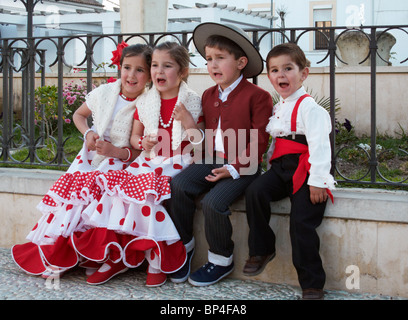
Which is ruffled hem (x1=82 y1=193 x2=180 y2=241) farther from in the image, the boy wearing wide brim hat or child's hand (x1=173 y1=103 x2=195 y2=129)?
child's hand (x1=173 y1=103 x2=195 y2=129)

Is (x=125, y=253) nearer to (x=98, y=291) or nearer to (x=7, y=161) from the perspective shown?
(x=98, y=291)

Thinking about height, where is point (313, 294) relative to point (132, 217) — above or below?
below

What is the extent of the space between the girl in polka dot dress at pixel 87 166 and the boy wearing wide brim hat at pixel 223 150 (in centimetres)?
48

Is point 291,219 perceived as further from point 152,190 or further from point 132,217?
point 132,217

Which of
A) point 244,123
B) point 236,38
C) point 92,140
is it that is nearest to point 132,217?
point 92,140

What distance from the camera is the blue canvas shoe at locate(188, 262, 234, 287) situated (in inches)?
122

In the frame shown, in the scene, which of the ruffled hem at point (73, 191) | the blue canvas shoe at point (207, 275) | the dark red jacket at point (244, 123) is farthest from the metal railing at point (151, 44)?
the blue canvas shoe at point (207, 275)

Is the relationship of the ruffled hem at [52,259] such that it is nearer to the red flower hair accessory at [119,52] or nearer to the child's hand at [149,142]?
the child's hand at [149,142]

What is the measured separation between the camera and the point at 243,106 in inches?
125

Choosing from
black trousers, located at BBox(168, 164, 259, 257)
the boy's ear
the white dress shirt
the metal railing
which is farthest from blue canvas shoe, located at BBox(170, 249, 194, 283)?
the boy's ear

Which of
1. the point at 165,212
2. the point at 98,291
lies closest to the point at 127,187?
the point at 165,212

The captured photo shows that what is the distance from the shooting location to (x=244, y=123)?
3.18 m

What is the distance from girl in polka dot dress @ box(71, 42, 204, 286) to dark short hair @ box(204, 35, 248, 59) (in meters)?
0.20

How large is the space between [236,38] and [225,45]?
8 cm
